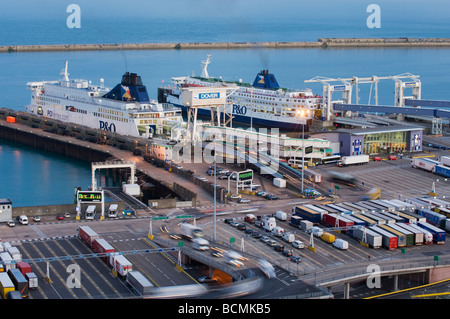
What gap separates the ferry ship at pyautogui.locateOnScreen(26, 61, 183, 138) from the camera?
54.4 meters

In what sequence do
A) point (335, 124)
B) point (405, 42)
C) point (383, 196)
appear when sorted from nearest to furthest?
1. point (383, 196)
2. point (335, 124)
3. point (405, 42)

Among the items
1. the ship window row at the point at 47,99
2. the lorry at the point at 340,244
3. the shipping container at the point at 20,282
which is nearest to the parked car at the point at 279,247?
the lorry at the point at 340,244

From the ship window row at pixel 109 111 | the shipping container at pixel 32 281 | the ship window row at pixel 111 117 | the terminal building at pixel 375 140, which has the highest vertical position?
the ship window row at pixel 109 111

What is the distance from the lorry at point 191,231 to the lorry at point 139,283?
4.62 meters

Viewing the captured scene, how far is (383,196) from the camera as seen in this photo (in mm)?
37938

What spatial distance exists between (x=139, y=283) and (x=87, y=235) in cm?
594

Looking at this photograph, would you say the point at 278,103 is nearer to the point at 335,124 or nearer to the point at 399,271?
the point at 335,124

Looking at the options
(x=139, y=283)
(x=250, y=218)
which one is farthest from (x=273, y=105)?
(x=139, y=283)

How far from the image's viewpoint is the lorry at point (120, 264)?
2495 cm

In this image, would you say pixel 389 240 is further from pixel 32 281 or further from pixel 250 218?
pixel 32 281

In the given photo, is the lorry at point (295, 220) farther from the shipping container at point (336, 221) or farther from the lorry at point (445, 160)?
the lorry at point (445, 160)

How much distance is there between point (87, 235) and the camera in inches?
1128
